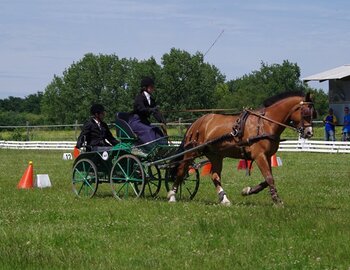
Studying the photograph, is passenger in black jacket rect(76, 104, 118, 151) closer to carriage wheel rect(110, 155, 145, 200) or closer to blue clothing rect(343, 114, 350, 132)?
carriage wheel rect(110, 155, 145, 200)

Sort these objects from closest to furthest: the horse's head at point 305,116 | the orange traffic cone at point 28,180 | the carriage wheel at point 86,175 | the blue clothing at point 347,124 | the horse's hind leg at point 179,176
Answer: the horse's head at point 305,116 < the horse's hind leg at point 179,176 < the carriage wheel at point 86,175 < the orange traffic cone at point 28,180 < the blue clothing at point 347,124

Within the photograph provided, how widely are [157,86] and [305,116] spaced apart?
2834 inches

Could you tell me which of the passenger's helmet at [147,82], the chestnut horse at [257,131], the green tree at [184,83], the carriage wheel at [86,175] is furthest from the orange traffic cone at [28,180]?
the green tree at [184,83]

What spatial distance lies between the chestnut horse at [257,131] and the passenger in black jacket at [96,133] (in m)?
2.15

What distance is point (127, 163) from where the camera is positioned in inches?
511

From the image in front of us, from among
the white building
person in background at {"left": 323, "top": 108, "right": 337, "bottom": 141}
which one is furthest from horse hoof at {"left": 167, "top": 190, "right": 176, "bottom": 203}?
the white building

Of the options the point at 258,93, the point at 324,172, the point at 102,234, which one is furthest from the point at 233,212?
the point at 258,93

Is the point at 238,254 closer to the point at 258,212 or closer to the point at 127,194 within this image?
the point at 258,212

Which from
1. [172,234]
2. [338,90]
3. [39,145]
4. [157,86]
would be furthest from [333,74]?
[157,86]

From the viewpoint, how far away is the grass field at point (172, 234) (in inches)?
290

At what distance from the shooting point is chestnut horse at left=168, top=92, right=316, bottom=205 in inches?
444

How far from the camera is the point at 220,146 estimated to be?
1216cm

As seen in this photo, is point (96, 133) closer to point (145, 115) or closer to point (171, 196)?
point (145, 115)

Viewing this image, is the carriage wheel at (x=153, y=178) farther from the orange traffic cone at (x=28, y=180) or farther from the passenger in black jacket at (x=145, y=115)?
the orange traffic cone at (x=28, y=180)
